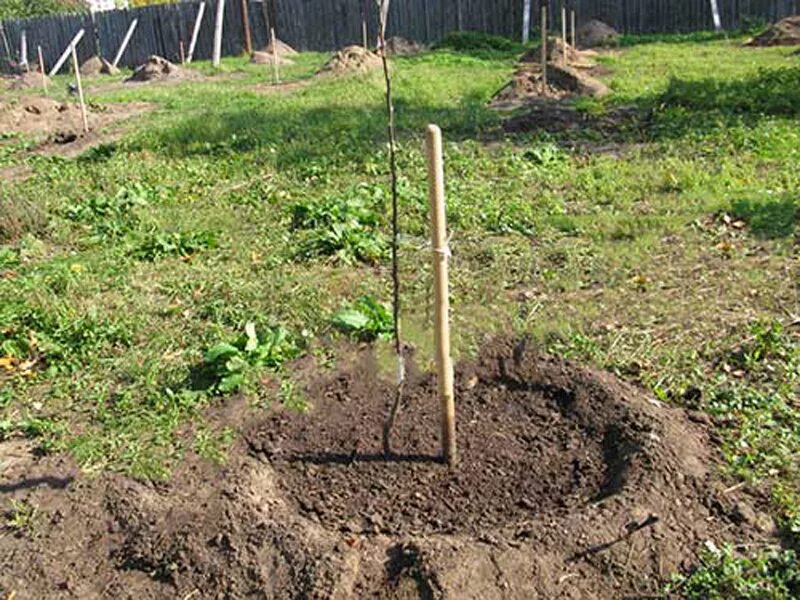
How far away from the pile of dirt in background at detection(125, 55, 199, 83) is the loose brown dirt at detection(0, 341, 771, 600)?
1830 centimetres

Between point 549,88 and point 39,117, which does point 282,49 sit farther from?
point 549,88

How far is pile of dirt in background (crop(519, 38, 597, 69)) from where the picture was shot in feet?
51.2

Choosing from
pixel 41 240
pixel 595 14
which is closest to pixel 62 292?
pixel 41 240

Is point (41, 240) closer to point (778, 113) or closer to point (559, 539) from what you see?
point (559, 539)

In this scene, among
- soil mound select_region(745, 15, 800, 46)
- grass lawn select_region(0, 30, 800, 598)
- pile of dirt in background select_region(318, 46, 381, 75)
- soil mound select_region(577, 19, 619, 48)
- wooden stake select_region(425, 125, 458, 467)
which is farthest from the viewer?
soil mound select_region(577, 19, 619, 48)

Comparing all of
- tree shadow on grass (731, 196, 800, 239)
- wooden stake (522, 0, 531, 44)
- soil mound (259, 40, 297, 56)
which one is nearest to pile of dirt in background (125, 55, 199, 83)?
soil mound (259, 40, 297, 56)

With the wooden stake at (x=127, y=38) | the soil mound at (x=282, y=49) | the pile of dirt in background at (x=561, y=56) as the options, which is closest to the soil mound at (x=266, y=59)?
the soil mound at (x=282, y=49)

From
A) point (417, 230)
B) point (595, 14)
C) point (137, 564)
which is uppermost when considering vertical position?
point (595, 14)

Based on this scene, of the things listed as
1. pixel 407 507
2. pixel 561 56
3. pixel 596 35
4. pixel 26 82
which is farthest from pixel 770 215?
pixel 26 82

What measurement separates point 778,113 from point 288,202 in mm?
5735

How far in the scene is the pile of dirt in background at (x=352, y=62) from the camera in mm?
17156

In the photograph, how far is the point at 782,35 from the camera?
16.8 m

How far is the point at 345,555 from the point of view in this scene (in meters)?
2.95

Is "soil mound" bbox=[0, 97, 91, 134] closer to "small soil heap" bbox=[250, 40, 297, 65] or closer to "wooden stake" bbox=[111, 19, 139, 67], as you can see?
"small soil heap" bbox=[250, 40, 297, 65]
